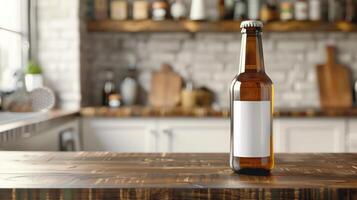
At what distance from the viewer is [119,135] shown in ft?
13.1

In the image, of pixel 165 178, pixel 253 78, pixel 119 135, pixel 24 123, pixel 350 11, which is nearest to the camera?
pixel 165 178

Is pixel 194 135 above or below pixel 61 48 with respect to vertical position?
below

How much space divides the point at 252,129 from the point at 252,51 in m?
0.19

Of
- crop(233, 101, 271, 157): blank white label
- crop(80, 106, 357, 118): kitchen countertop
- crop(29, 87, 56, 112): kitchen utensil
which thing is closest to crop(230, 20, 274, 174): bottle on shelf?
crop(233, 101, 271, 157): blank white label

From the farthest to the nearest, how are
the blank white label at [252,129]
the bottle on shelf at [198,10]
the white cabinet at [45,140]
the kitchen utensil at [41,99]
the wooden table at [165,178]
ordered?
the bottle on shelf at [198,10] < the kitchen utensil at [41,99] < the white cabinet at [45,140] < the blank white label at [252,129] < the wooden table at [165,178]

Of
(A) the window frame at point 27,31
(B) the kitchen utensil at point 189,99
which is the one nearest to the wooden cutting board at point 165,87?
(B) the kitchen utensil at point 189,99

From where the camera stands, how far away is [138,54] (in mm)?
4766

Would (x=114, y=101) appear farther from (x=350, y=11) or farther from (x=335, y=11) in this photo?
(x=350, y=11)

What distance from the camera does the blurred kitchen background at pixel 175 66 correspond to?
3.98 metres

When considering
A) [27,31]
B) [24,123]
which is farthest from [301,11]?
[24,123]

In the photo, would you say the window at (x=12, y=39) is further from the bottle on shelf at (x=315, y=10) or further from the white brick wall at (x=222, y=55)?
the bottle on shelf at (x=315, y=10)

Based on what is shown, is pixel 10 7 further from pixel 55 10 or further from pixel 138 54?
pixel 138 54

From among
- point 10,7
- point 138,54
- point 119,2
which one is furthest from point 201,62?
point 10,7

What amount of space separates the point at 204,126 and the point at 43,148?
1389 mm
